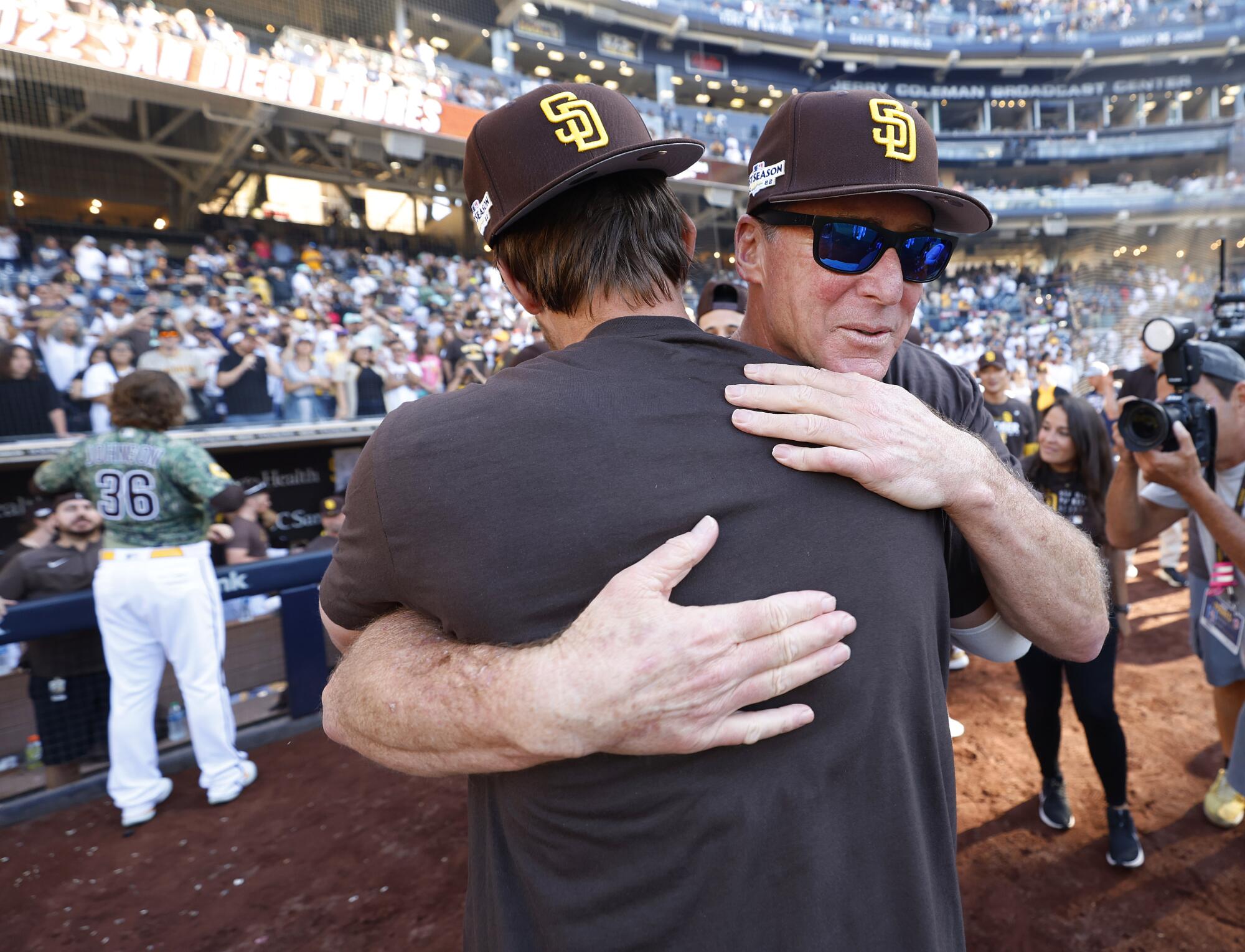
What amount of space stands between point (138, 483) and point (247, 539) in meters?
→ 1.87

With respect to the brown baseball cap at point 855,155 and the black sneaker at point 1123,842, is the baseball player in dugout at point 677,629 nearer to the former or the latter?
the brown baseball cap at point 855,155

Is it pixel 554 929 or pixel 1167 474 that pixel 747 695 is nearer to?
pixel 554 929

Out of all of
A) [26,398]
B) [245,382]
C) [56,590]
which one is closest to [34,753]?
[56,590]

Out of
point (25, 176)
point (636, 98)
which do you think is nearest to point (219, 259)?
point (25, 176)

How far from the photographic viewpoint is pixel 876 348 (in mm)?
1313

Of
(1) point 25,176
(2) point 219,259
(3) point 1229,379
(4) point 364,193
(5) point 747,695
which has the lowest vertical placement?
(5) point 747,695

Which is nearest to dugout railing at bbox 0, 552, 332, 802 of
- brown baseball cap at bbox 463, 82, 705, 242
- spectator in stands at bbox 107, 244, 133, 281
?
brown baseball cap at bbox 463, 82, 705, 242

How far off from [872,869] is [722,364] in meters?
0.72

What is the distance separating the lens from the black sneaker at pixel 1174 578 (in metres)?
6.64

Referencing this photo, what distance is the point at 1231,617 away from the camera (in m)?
2.86

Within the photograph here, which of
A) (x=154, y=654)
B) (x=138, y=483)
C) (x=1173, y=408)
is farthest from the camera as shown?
(x=154, y=654)

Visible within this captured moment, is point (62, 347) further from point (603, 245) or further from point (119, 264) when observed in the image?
point (603, 245)

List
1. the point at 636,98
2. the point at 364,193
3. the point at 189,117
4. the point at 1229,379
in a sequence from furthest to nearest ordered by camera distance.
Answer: the point at 636,98
the point at 364,193
the point at 189,117
the point at 1229,379

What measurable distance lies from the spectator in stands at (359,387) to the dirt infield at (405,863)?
5819mm
